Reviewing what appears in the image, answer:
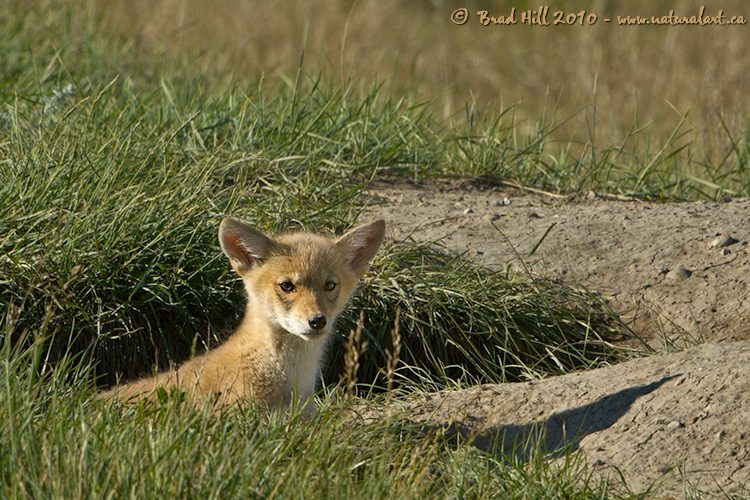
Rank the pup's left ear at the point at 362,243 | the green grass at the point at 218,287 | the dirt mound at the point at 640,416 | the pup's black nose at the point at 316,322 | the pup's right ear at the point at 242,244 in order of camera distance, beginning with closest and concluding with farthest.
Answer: the green grass at the point at 218,287 → the dirt mound at the point at 640,416 → the pup's black nose at the point at 316,322 → the pup's right ear at the point at 242,244 → the pup's left ear at the point at 362,243

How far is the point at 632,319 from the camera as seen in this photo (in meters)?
4.46

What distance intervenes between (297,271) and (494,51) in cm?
853

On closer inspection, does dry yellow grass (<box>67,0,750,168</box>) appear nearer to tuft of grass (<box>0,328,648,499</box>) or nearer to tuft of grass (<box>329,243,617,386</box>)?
tuft of grass (<box>329,243,617,386</box>)

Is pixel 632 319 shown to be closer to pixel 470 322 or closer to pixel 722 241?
pixel 722 241

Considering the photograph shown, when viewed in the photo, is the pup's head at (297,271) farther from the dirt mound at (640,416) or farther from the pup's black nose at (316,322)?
the dirt mound at (640,416)

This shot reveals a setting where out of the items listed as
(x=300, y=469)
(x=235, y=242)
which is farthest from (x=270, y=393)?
(x=300, y=469)

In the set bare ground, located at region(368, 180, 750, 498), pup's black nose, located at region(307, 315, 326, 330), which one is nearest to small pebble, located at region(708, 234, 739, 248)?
bare ground, located at region(368, 180, 750, 498)

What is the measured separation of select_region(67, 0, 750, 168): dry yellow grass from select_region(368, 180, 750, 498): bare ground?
10.8 ft

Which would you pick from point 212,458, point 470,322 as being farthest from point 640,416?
point 212,458

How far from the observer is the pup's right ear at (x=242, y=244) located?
11.7 ft

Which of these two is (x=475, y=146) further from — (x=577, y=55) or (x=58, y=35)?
(x=577, y=55)

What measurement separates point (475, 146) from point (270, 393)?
3019 mm

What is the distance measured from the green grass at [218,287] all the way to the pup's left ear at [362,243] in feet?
1.60

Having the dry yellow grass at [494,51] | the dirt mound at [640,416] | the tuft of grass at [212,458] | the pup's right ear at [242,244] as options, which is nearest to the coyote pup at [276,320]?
the pup's right ear at [242,244]
